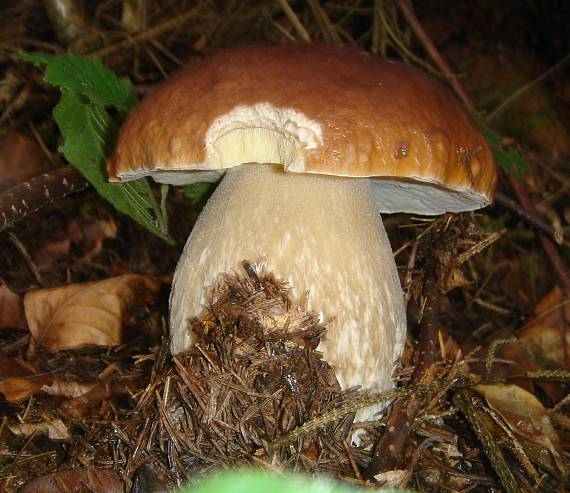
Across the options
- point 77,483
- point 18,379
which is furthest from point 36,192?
point 77,483

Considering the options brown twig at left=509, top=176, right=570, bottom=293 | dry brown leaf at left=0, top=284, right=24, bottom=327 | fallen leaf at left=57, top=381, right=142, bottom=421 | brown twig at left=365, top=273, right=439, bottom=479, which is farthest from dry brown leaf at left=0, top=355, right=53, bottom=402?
brown twig at left=509, top=176, right=570, bottom=293

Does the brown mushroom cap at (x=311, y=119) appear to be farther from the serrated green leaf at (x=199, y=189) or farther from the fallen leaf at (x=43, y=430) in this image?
the fallen leaf at (x=43, y=430)

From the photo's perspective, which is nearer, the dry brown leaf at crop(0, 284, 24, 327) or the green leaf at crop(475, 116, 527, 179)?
the dry brown leaf at crop(0, 284, 24, 327)

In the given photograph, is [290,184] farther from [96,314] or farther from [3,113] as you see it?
[3,113]

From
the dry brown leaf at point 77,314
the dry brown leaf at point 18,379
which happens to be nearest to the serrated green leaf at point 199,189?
the dry brown leaf at point 77,314

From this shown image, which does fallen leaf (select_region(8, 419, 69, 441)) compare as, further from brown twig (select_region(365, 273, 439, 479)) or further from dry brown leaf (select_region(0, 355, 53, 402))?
brown twig (select_region(365, 273, 439, 479))

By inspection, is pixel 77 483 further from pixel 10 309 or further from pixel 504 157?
pixel 504 157
